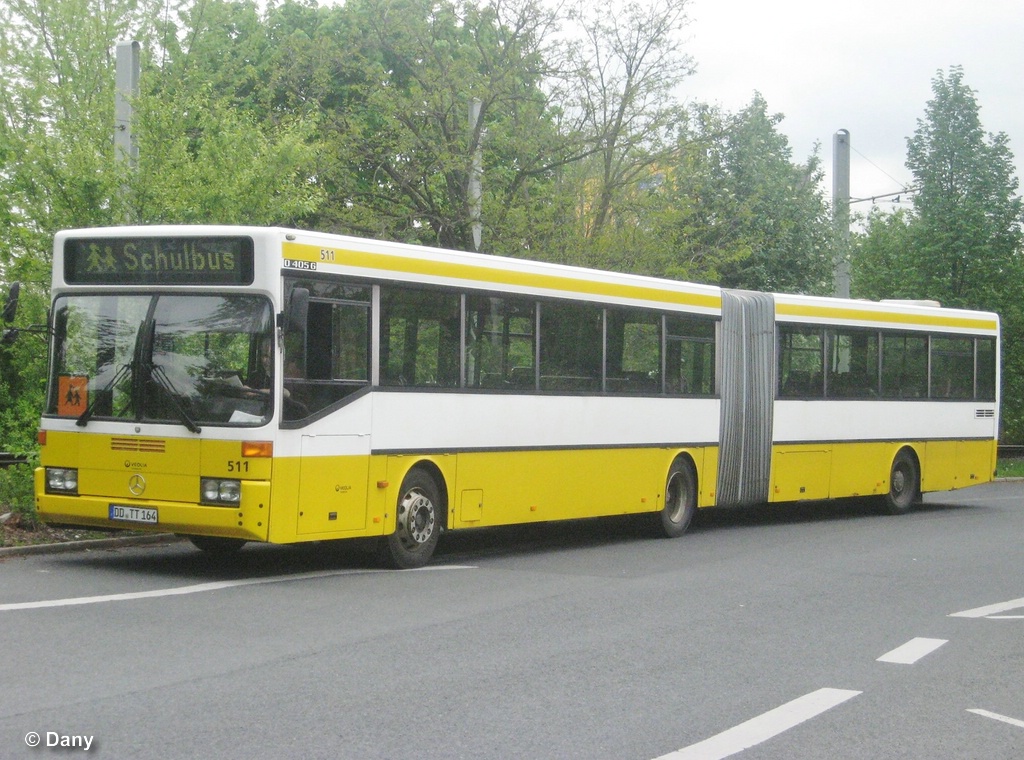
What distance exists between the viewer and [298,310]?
12242 mm

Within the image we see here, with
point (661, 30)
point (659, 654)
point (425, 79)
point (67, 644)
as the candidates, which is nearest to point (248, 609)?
point (67, 644)

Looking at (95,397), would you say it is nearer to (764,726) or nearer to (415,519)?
(415,519)

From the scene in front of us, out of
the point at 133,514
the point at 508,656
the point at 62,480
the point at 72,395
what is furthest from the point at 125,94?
the point at 508,656

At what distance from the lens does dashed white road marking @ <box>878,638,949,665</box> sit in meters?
9.41

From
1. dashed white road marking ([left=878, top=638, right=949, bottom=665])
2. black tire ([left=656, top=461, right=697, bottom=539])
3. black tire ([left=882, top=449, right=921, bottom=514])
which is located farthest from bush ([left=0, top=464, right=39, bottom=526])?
black tire ([left=882, top=449, right=921, bottom=514])

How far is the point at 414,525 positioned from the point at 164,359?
2.84 metres

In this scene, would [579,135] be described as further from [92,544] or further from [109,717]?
[109,717]

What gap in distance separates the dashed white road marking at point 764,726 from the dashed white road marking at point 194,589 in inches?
211

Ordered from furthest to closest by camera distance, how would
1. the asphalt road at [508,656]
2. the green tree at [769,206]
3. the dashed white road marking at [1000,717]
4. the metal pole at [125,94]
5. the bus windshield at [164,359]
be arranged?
the green tree at [769,206], the metal pole at [125,94], the bus windshield at [164,359], the dashed white road marking at [1000,717], the asphalt road at [508,656]

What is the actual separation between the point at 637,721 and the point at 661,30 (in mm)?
20649

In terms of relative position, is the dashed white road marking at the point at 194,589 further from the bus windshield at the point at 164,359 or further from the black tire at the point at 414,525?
the bus windshield at the point at 164,359

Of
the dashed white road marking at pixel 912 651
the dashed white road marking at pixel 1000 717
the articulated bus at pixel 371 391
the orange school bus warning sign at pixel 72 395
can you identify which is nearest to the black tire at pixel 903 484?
the articulated bus at pixel 371 391

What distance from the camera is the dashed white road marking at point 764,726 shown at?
6.71 meters

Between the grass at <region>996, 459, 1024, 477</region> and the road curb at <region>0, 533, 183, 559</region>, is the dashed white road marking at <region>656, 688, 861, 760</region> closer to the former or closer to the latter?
the road curb at <region>0, 533, 183, 559</region>
